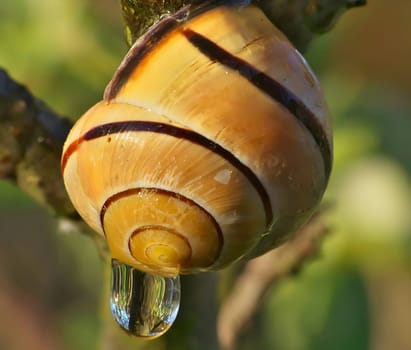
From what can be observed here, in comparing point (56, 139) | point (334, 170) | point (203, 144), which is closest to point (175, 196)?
point (203, 144)

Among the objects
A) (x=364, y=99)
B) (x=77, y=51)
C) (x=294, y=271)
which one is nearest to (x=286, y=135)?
(x=294, y=271)

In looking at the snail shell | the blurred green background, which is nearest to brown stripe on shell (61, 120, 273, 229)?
the snail shell

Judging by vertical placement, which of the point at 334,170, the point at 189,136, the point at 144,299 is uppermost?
the point at 189,136

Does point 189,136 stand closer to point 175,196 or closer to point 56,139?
point 175,196

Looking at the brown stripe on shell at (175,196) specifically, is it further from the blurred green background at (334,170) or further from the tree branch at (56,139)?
the blurred green background at (334,170)

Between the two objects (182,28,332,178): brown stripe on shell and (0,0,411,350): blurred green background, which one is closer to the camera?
(182,28,332,178): brown stripe on shell

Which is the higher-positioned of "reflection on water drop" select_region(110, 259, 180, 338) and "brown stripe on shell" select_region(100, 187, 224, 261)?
"brown stripe on shell" select_region(100, 187, 224, 261)

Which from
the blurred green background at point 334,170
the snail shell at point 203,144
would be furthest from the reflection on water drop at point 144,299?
the blurred green background at point 334,170

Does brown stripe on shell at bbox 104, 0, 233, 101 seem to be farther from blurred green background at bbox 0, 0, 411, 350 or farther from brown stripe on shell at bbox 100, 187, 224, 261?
blurred green background at bbox 0, 0, 411, 350

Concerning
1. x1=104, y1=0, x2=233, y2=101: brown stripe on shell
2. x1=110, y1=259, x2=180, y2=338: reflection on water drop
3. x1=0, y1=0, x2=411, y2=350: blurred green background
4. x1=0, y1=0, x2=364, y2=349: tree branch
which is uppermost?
x1=104, y1=0, x2=233, y2=101: brown stripe on shell
